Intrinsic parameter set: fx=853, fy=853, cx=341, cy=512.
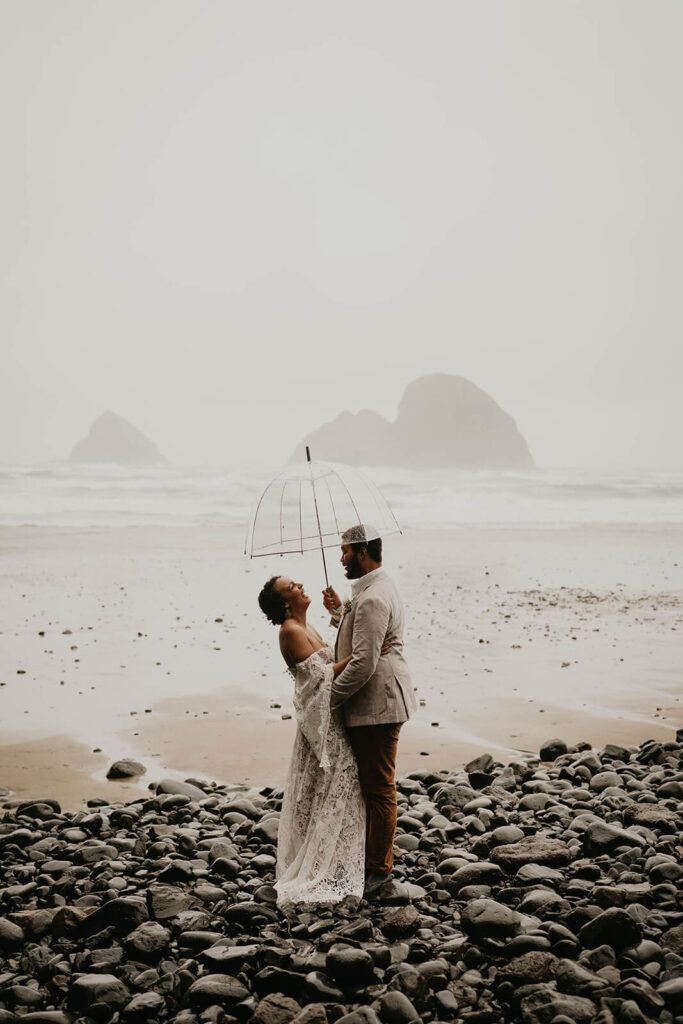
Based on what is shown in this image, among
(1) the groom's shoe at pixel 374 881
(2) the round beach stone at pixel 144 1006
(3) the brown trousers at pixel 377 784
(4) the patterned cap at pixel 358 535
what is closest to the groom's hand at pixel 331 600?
(4) the patterned cap at pixel 358 535

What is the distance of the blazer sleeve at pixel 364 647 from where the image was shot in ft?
16.7

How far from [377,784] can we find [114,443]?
13110 centimetres

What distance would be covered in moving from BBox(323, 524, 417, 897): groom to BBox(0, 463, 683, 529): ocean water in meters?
20.1

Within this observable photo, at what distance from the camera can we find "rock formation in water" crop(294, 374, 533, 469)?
113500 mm

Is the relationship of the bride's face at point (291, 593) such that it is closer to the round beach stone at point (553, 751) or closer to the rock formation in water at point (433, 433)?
the round beach stone at point (553, 751)

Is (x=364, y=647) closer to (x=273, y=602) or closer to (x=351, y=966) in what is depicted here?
(x=273, y=602)

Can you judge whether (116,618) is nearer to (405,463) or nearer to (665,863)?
(665,863)

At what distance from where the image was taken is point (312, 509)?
553 cm

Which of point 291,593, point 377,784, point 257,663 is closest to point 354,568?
point 291,593

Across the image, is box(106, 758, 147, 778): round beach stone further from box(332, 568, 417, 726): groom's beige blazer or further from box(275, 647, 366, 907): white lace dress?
box(332, 568, 417, 726): groom's beige blazer

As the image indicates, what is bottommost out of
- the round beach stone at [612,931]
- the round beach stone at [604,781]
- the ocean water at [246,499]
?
the round beach stone at [604,781]

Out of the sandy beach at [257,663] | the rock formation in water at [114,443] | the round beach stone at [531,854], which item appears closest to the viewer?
the round beach stone at [531,854]

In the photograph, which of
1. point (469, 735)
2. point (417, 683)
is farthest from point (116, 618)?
point (469, 735)

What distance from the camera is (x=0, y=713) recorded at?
9680mm
